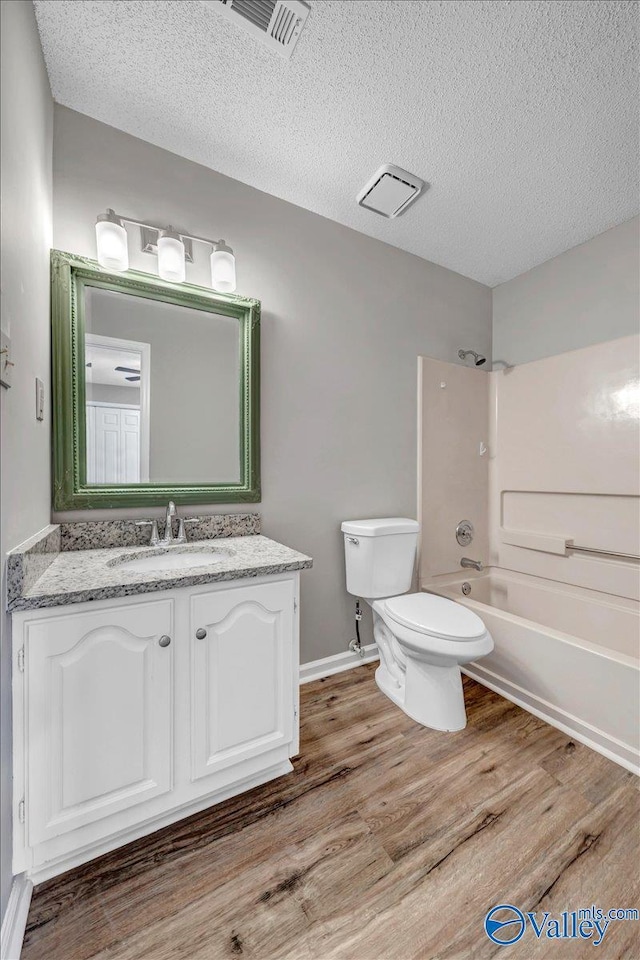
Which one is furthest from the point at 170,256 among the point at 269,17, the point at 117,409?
the point at 269,17

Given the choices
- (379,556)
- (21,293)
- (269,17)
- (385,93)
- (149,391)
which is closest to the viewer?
(21,293)

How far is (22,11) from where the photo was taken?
0.99 metres

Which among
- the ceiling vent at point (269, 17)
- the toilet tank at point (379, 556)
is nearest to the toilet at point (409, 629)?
the toilet tank at point (379, 556)

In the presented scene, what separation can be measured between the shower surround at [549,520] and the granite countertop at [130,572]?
48.9 inches

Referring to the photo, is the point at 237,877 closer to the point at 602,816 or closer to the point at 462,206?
the point at 602,816

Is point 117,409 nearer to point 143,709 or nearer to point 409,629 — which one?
point 143,709

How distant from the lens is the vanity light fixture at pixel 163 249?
54.1 inches

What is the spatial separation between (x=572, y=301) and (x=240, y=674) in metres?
2.61

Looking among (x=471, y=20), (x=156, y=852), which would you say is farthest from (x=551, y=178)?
(x=156, y=852)

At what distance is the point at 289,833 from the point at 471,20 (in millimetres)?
2503

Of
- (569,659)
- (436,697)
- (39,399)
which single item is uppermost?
(39,399)

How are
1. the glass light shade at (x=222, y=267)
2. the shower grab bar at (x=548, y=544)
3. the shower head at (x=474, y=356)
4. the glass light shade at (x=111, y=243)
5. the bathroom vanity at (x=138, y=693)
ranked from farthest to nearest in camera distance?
the shower head at (x=474, y=356)
the shower grab bar at (x=548, y=544)
the glass light shade at (x=222, y=267)
the glass light shade at (x=111, y=243)
the bathroom vanity at (x=138, y=693)

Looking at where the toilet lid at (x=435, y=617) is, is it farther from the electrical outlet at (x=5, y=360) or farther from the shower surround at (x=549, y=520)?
the electrical outlet at (x=5, y=360)

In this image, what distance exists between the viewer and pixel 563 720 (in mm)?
1625
